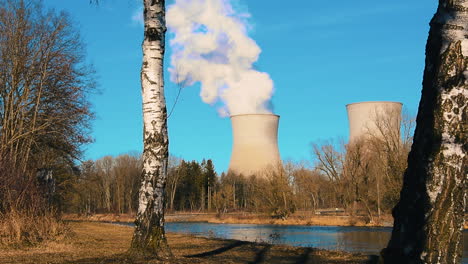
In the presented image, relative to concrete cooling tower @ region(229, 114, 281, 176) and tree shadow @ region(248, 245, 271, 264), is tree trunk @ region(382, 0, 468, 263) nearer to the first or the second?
tree shadow @ region(248, 245, 271, 264)

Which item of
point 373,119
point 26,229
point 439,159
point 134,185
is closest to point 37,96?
point 26,229

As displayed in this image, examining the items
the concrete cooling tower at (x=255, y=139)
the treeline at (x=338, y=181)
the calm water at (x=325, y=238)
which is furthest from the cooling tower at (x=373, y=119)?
the calm water at (x=325, y=238)

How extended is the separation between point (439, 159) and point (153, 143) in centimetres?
349

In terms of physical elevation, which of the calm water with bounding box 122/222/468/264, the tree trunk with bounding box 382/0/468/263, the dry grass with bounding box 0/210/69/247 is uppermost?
the tree trunk with bounding box 382/0/468/263

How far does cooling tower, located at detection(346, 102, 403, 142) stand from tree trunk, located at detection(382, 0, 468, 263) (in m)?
26.8

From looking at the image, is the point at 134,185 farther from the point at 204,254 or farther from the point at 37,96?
the point at 204,254

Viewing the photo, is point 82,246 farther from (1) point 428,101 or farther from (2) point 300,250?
(1) point 428,101

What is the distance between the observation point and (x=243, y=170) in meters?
43.5

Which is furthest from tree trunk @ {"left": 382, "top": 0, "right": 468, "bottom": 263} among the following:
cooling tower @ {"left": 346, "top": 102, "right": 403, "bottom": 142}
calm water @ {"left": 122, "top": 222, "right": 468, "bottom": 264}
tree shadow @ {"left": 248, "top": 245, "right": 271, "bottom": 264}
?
Result: cooling tower @ {"left": 346, "top": 102, "right": 403, "bottom": 142}

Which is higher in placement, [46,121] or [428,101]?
[46,121]

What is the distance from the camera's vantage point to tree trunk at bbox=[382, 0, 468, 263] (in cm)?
249

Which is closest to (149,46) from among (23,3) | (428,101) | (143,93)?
(143,93)

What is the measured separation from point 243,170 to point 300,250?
117 feet

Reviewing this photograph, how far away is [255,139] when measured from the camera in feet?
122
